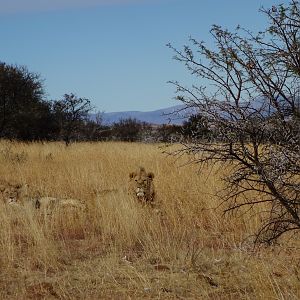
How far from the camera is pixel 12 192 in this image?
28.3 feet

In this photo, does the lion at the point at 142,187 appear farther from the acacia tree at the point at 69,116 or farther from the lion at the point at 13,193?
the acacia tree at the point at 69,116

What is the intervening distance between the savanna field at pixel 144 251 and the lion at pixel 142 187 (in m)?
0.15

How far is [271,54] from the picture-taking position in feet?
11.6

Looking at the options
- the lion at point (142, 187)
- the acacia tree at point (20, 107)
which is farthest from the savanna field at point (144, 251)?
the acacia tree at point (20, 107)

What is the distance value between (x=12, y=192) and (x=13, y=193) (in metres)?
0.04

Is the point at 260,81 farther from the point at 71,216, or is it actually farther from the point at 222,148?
the point at 71,216

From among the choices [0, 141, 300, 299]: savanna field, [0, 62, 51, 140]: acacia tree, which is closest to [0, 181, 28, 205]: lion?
[0, 141, 300, 299]: savanna field

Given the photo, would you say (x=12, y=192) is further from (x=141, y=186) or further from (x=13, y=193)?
(x=141, y=186)

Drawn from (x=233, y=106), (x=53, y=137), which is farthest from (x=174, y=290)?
(x=53, y=137)

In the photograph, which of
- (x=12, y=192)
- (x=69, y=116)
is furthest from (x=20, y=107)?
(x=12, y=192)

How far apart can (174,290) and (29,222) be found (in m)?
2.98

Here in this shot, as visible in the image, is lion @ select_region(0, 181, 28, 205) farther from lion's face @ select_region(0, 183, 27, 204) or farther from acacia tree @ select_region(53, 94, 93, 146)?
acacia tree @ select_region(53, 94, 93, 146)

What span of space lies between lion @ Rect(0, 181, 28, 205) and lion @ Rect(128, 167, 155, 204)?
178 cm

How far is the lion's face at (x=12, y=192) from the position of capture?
8320 millimetres
